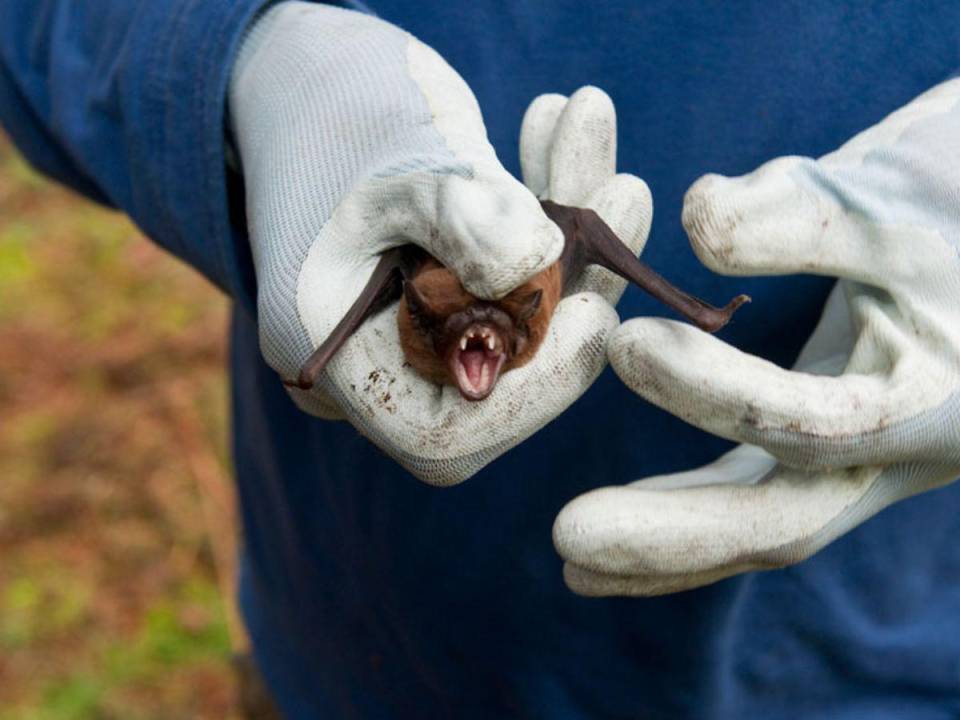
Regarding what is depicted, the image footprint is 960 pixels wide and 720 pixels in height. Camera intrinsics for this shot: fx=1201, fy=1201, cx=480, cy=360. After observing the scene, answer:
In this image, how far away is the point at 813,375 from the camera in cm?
119

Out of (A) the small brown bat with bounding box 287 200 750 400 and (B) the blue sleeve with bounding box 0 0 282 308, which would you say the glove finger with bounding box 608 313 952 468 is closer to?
(A) the small brown bat with bounding box 287 200 750 400

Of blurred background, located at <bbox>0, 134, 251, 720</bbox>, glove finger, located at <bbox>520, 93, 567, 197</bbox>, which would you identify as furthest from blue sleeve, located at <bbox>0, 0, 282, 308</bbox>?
blurred background, located at <bbox>0, 134, 251, 720</bbox>

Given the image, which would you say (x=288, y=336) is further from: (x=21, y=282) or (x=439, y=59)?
(x=21, y=282)

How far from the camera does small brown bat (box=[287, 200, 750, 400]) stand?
47.2 inches

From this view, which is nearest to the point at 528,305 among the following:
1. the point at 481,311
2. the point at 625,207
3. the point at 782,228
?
the point at 481,311

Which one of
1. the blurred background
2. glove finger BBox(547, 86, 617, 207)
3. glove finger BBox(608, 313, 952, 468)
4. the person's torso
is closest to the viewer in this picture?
glove finger BBox(608, 313, 952, 468)

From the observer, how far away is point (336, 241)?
125cm

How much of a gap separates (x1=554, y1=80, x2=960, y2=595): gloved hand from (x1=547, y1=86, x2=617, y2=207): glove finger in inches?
5.6

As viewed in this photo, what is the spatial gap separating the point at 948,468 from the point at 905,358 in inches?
6.4

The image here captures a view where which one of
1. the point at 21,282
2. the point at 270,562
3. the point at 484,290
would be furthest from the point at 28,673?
the point at 484,290

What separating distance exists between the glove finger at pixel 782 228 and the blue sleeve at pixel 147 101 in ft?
1.86

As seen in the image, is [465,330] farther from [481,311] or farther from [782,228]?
[782,228]

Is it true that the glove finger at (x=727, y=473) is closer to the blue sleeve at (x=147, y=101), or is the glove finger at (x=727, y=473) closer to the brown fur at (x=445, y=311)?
the brown fur at (x=445, y=311)

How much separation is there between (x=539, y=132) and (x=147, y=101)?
0.48m
